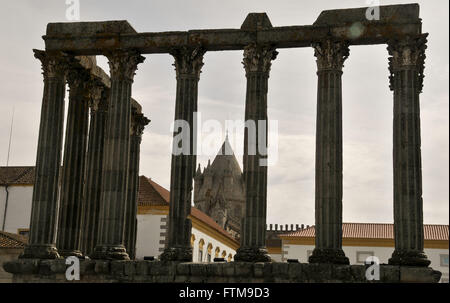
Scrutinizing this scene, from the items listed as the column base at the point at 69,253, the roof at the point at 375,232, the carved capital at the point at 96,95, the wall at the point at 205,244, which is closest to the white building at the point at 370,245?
the roof at the point at 375,232

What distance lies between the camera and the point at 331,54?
28.1 metres

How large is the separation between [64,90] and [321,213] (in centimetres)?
1285

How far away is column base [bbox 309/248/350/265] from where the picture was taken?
2619cm

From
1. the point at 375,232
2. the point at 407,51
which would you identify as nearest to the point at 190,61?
the point at 407,51

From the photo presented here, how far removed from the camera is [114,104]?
29672mm

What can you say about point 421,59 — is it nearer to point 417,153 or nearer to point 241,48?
point 417,153

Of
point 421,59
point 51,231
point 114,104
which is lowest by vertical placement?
point 51,231

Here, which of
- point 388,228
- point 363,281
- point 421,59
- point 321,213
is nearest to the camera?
point 363,281

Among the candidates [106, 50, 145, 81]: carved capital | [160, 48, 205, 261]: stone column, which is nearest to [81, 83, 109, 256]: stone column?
[106, 50, 145, 81]: carved capital

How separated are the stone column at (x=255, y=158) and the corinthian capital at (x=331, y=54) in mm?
2051

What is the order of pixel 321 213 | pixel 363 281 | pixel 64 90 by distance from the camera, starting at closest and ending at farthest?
pixel 363 281 < pixel 321 213 < pixel 64 90

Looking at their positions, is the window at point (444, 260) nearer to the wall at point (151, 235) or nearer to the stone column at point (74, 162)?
the wall at point (151, 235)

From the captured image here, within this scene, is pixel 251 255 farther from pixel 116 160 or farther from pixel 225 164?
pixel 225 164
